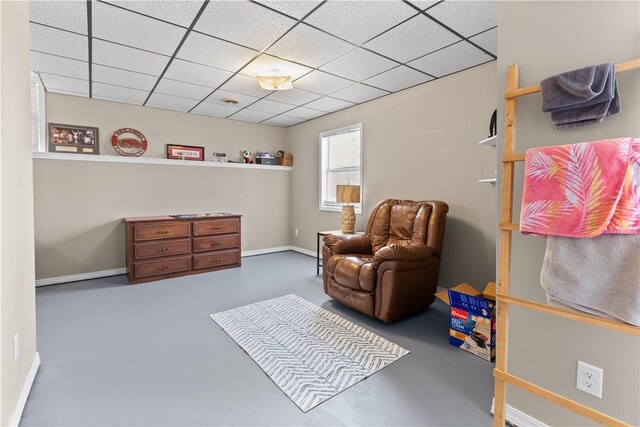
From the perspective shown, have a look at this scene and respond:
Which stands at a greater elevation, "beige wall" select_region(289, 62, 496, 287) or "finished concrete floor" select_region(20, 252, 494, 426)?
"beige wall" select_region(289, 62, 496, 287)

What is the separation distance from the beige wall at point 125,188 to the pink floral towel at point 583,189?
4.58 m

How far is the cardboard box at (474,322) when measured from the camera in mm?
2094

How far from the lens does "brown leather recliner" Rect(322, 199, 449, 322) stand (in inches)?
101

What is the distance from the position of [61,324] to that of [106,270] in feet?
5.44

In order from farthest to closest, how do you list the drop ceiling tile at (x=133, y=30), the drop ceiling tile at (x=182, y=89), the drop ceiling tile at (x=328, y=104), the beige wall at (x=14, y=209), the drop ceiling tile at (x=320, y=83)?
the drop ceiling tile at (x=328, y=104), the drop ceiling tile at (x=182, y=89), the drop ceiling tile at (x=320, y=83), the drop ceiling tile at (x=133, y=30), the beige wall at (x=14, y=209)

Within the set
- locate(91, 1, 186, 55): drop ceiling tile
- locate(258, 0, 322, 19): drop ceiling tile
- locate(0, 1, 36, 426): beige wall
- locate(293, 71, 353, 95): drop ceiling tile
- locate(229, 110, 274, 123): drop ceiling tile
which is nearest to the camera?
locate(0, 1, 36, 426): beige wall

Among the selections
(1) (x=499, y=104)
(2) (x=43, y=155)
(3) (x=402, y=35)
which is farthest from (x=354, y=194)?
(2) (x=43, y=155)

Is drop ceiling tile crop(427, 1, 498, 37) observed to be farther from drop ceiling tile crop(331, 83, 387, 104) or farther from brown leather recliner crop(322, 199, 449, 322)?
brown leather recliner crop(322, 199, 449, 322)

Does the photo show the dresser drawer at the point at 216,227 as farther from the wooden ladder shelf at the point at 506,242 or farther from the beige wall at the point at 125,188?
the wooden ladder shelf at the point at 506,242

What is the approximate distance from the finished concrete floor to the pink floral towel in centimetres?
108

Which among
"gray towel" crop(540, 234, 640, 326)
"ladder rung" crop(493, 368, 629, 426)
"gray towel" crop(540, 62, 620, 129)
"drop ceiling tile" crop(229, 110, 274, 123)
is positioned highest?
"drop ceiling tile" crop(229, 110, 274, 123)

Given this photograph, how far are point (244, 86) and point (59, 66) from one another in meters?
1.79

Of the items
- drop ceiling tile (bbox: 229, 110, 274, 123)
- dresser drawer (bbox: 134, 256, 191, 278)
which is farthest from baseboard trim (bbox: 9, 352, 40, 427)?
drop ceiling tile (bbox: 229, 110, 274, 123)

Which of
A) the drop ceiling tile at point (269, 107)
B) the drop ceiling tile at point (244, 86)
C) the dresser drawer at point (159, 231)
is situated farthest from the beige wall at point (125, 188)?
the drop ceiling tile at point (244, 86)
